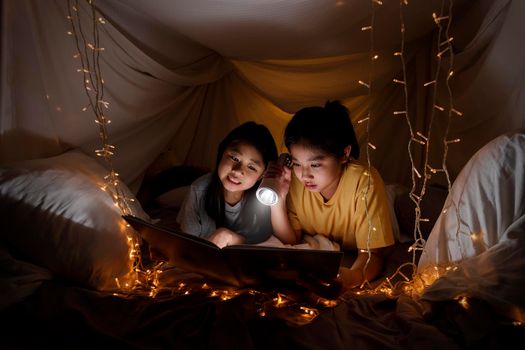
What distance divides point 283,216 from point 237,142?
338 mm

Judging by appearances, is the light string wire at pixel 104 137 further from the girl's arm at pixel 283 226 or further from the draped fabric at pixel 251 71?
the girl's arm at pixel 283 226

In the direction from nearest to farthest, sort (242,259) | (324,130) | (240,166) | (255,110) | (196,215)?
(242,259) < (324,130) < (240,166) < (196,215) < (255,110)

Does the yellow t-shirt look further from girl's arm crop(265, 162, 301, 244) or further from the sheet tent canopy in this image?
the sheet tent canopy

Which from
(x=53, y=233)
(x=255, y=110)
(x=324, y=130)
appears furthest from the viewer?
(x=255, y=110)

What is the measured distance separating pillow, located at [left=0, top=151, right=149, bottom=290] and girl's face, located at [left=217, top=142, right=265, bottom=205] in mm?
409

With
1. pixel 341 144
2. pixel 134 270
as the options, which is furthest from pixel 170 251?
pixel 341 144

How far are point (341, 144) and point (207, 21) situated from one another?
0.72 metres

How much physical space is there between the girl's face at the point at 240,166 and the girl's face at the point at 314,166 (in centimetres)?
17

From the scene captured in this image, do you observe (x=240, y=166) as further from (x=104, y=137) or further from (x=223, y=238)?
(x=104, y=137)

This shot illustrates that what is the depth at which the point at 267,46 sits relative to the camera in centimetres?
180

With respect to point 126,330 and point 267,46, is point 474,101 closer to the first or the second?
point 267,46

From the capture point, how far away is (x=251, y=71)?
2172 millimetres

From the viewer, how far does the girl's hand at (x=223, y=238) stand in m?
1.52

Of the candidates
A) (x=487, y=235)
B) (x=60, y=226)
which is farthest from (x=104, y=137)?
(x=487, y=235)
